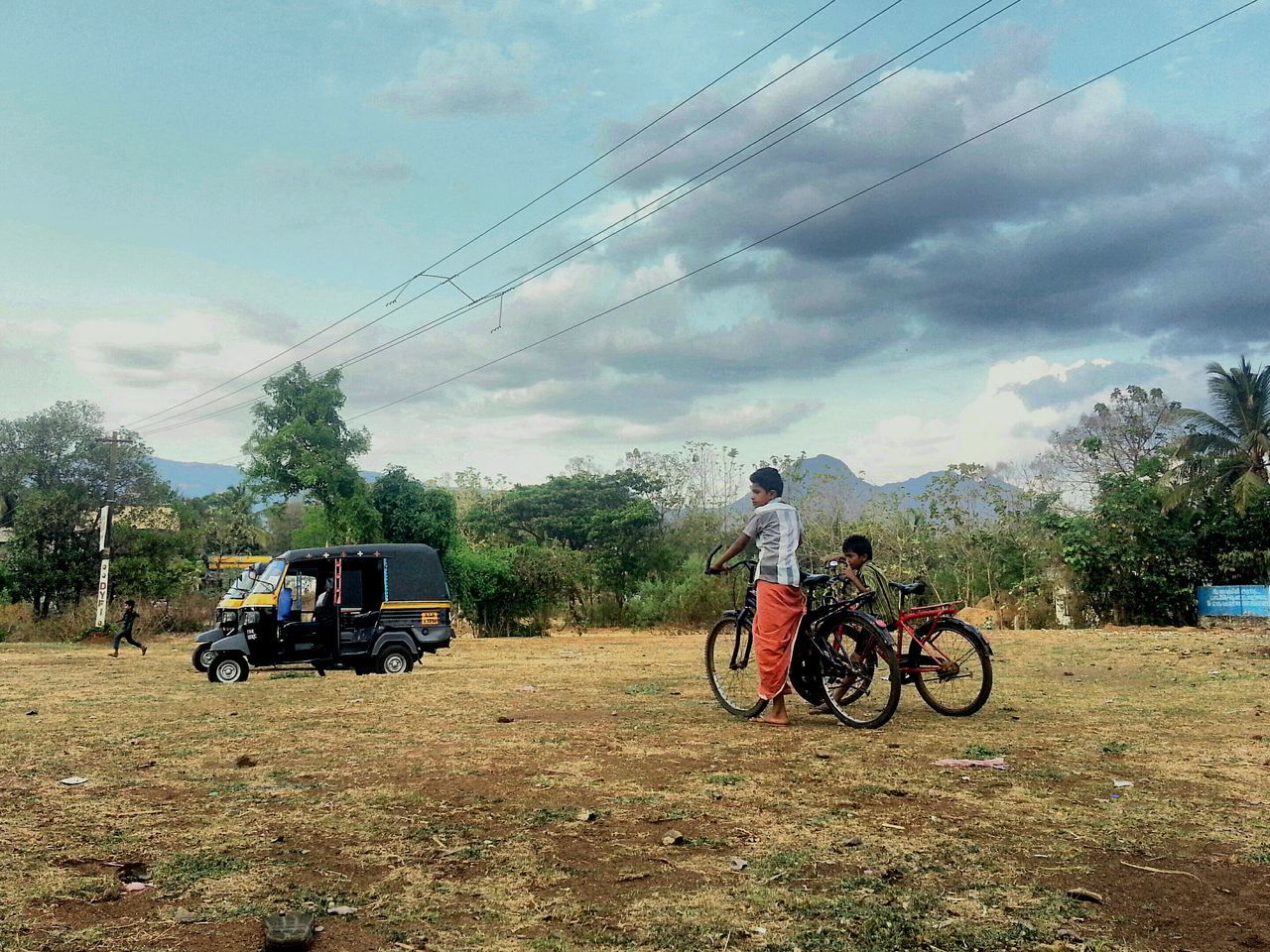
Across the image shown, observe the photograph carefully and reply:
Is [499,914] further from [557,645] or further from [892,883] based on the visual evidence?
[557,645]

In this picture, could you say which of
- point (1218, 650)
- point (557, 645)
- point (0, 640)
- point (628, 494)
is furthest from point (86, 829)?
point (628, 494)

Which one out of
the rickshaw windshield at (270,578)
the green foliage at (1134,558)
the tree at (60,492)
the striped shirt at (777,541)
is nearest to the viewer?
the striped shirt at (777,541)

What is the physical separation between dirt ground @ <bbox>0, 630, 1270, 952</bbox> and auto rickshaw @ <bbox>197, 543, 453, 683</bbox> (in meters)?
5.09

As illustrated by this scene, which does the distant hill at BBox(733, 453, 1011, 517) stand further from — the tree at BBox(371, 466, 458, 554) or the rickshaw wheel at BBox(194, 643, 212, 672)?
the rickshaw wheel at BBox(194, 643, 212, 672)

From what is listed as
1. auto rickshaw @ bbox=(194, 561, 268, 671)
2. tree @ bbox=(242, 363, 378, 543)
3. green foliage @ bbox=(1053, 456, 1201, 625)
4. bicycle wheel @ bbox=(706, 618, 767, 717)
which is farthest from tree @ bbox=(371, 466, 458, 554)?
bicycle wheel @ bbox=(706, 618, 767, 717)

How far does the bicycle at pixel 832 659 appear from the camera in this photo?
7.46 metres

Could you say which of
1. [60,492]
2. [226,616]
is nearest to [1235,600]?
[226,616]

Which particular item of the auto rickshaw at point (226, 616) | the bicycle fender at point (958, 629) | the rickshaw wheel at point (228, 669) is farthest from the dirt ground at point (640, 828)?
the auto rickshaw at point (226, 616)

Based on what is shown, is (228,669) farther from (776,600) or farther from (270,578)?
(776,600)

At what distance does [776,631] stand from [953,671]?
5.02 ft

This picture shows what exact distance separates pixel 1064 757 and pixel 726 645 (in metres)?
2.94

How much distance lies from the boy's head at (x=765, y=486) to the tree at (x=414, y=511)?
22.9m

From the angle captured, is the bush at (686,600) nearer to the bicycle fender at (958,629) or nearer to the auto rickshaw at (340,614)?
the auto rickshaw at (340,614)

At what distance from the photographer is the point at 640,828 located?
461cm
